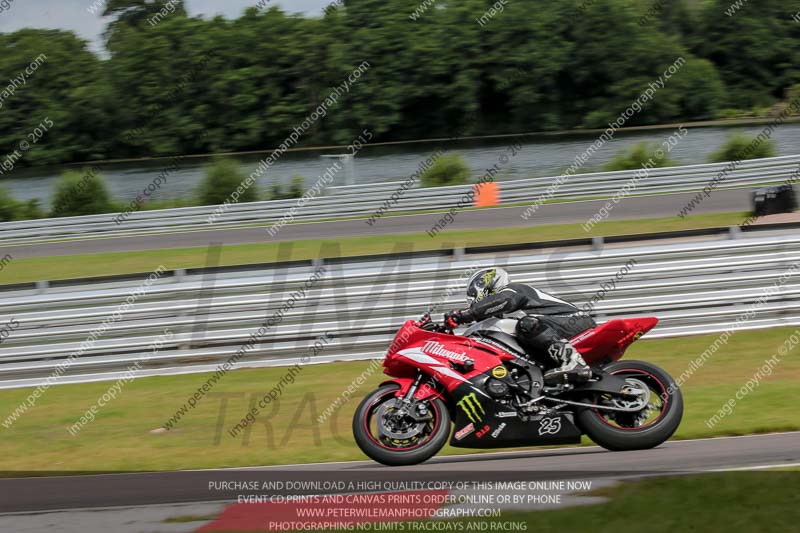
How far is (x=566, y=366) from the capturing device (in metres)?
6.83

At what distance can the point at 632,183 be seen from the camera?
78.8ft

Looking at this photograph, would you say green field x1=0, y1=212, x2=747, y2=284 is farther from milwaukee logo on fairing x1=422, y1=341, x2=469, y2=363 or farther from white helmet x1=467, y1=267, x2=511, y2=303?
milwaukee logo on fairing x1=422, y1=341, x2=469, y2=363

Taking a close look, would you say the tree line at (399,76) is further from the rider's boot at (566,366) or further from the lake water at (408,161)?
the rider's boot at (566,366)

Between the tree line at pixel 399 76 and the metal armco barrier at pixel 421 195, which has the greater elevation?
the metal armco barrier at pixel 421 195

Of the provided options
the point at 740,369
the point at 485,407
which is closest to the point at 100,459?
the point at 485,407

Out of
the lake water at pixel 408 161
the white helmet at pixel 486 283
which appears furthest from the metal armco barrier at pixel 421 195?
the white helmet at pixel 486 283

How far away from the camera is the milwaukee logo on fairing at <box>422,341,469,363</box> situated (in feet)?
22.9

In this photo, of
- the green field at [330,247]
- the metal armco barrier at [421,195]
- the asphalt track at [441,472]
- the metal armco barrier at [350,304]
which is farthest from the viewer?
the metal armco barrier at [421,195]

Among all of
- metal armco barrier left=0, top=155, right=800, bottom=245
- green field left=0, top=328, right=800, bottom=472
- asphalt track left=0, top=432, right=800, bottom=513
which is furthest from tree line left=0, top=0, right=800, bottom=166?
asphalt track left=0, top=432, right=800, bottom=513

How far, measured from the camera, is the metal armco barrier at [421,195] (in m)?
23.8

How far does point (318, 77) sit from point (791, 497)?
54839mm

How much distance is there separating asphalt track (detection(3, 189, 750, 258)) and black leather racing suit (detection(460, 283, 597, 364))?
1355 centimetres

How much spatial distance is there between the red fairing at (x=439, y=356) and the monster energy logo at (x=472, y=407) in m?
0.13

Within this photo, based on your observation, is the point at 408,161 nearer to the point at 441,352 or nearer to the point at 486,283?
the point at 486,283
